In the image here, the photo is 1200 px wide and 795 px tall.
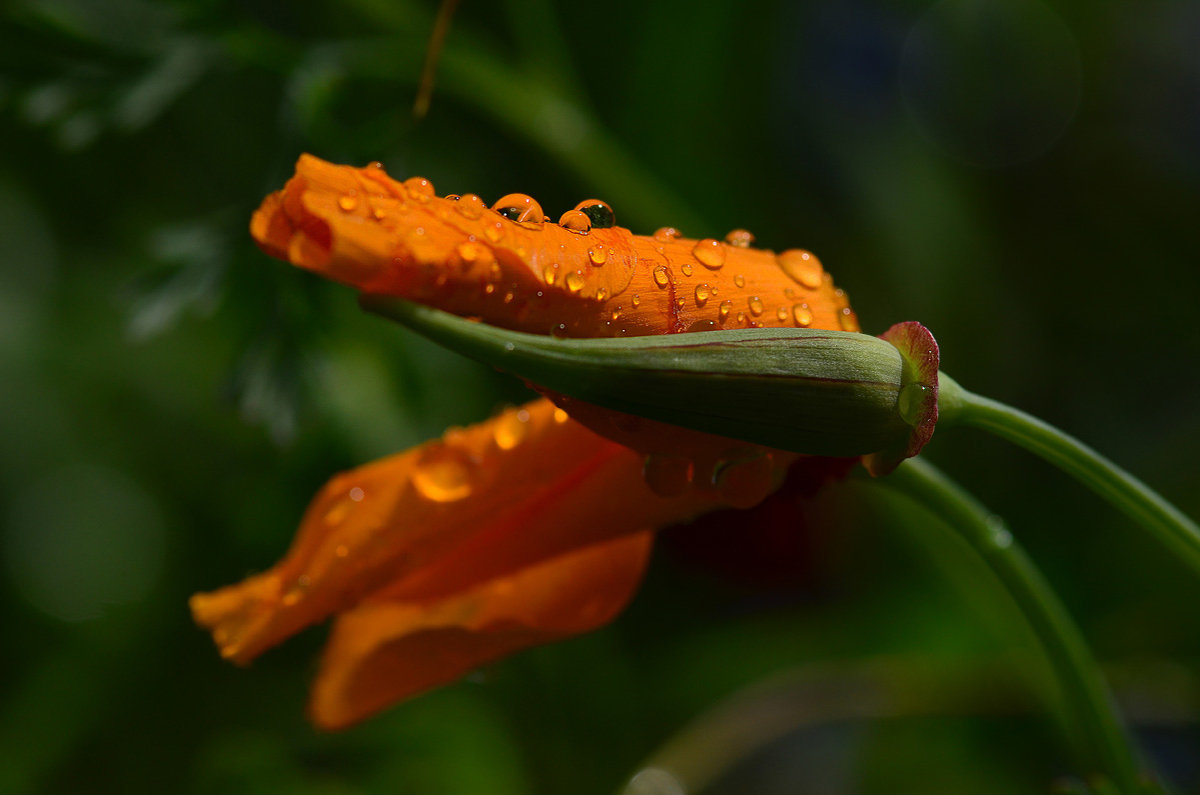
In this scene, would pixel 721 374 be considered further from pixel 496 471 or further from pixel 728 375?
pixel 496 471

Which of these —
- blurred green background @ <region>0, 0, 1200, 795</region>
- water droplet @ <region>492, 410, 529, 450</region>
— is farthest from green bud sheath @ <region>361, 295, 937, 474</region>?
blurred green background @ <region>0, 0, 1200, 795</region>

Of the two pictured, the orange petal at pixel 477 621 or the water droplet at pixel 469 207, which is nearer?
the water droplet at pixel 469 207

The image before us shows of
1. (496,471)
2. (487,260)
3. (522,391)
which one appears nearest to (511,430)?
(496,471)

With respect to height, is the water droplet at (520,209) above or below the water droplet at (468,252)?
below

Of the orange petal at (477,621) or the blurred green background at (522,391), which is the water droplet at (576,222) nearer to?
the orange petal at (477,621)

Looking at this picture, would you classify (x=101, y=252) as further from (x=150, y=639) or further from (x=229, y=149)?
(x=150, y=639)

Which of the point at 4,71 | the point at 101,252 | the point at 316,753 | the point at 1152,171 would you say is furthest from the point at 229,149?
the point at 1152,171

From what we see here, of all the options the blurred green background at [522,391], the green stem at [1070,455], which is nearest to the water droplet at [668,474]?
the green stem at [1070,455]
